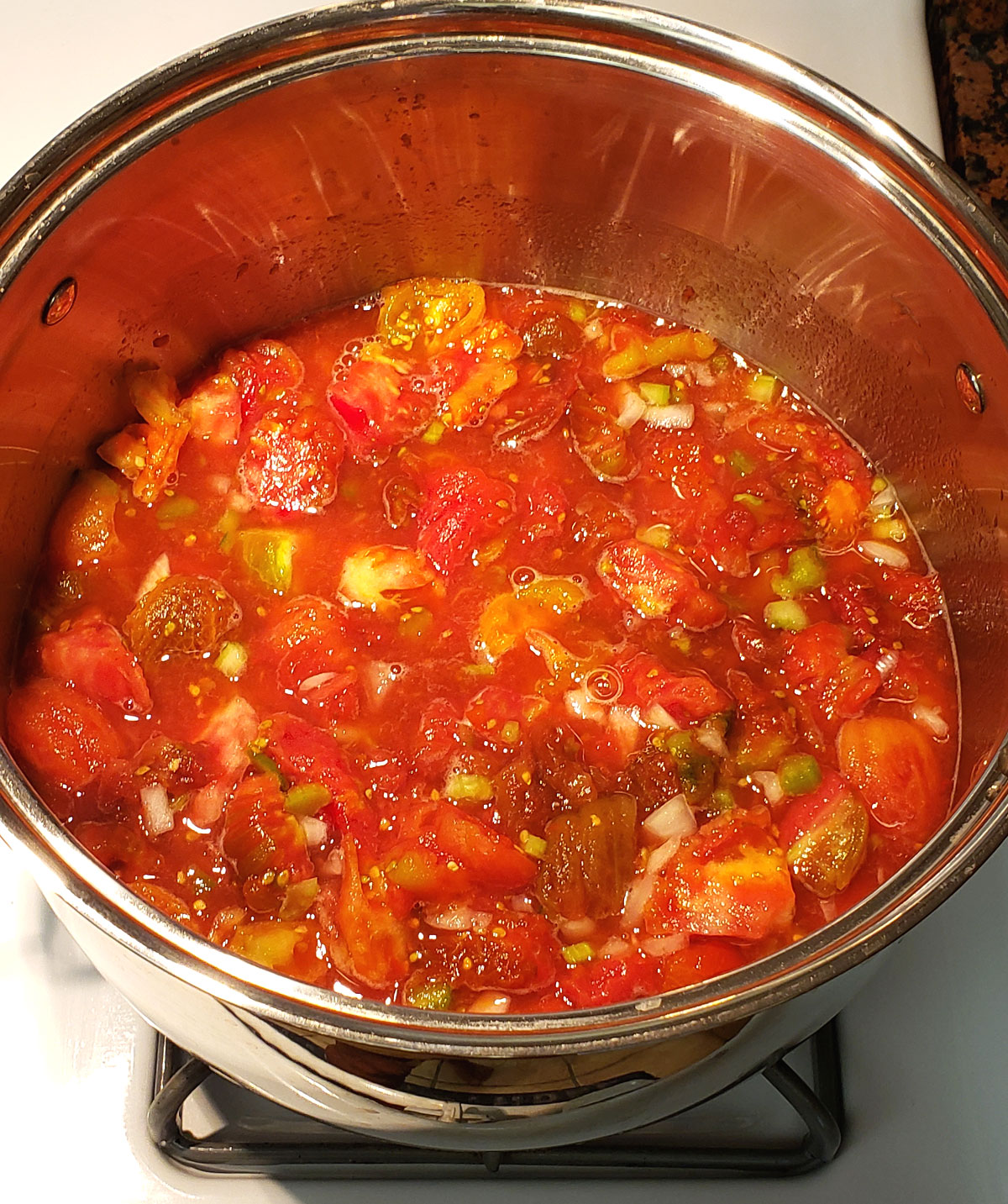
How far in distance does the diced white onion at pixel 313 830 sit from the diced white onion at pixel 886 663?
0.93 meters

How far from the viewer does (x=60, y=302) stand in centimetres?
174

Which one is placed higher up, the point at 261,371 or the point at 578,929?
the point at 261,371

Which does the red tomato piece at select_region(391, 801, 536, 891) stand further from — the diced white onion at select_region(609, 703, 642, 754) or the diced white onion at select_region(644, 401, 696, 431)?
the diced white onion at select_region(644, 401, 696, 431)

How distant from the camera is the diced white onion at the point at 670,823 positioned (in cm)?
168

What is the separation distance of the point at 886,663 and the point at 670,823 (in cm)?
49

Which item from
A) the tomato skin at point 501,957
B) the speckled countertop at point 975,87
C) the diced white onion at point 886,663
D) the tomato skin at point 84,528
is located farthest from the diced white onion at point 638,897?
the speckled countertop at point 975,87

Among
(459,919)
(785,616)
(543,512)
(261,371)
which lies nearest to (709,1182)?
(459,919)

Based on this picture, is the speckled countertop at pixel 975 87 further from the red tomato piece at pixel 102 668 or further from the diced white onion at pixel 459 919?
the red tomato piece at pixel 102 668

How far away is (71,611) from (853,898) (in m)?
1.32

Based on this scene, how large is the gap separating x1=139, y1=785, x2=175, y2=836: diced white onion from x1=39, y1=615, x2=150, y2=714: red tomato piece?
0.49 feet

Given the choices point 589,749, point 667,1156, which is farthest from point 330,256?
point 667,1156

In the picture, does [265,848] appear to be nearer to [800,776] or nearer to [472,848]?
[472,848]

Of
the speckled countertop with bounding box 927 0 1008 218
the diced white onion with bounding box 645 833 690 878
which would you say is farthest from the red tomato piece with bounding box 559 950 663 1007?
the speckled countertop with bounding box 927 0 1008 218

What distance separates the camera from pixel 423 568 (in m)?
1.91
